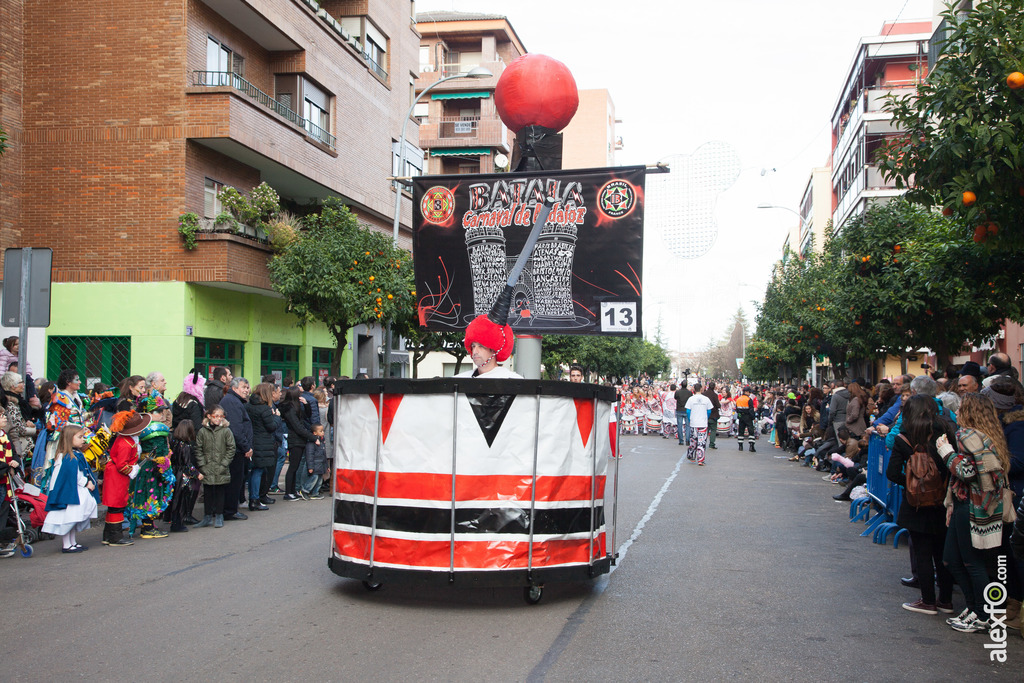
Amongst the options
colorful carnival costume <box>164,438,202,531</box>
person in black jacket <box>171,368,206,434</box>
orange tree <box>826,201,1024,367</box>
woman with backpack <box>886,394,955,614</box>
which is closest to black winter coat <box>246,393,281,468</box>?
person in black jacket <box>171,368,206,434</box>

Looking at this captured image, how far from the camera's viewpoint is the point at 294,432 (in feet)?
43.7

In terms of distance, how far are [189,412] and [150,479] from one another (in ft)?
4.73

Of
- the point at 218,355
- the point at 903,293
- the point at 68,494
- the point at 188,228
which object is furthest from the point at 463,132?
the point at 68,494

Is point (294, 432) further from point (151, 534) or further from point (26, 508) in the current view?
point (26, 508)

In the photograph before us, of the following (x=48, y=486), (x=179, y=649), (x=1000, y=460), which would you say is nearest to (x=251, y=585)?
(x=179, y=649)

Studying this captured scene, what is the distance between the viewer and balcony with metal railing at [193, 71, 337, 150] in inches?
805

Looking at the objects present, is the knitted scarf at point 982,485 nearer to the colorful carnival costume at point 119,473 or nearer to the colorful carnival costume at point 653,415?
the colorful carnival costume at point 119,473

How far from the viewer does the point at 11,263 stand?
9945 mm

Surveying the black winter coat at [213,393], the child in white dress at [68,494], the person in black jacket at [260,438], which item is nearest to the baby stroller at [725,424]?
the person in black jacket at [260,438]

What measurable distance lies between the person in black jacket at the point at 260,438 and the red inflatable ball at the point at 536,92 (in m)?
5.65

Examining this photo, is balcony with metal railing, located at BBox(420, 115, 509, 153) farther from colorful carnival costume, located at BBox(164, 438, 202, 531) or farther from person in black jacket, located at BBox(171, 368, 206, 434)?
colorful carnival costume, located at BBox(164, 438, 202, 531)

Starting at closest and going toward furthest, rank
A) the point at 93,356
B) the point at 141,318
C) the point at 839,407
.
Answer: the point at 839,407, the point at 141,318, the point at 93,356

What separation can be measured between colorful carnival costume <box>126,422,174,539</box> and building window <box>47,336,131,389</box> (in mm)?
11120

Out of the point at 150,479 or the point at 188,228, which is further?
the point at 188,228
